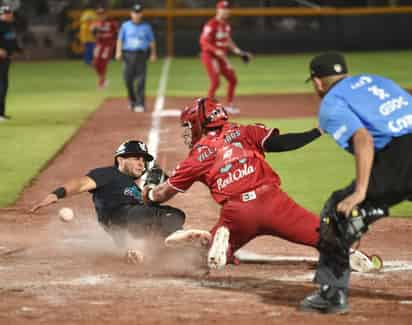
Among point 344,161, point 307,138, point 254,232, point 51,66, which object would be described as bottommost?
point 51,66

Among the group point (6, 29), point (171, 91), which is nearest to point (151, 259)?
point (6, 29)

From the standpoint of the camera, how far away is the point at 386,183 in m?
6.54

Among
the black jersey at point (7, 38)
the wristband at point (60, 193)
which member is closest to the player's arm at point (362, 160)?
the wristband at point (60, 193)

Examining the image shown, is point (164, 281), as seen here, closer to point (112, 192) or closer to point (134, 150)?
point (112, 192)

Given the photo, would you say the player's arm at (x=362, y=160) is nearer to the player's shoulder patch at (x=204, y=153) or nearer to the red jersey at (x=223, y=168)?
the red jersey at (x=223, y=168)

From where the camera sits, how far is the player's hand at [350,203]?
620cm

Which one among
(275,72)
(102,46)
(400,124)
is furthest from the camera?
(275,72)

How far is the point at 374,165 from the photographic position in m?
6.59

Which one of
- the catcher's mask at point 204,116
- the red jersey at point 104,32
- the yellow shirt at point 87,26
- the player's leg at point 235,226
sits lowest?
the yellow shirt at point 87,26

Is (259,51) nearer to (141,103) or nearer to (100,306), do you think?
(141,103)

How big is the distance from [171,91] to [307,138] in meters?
17.6

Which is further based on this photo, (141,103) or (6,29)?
(141,103)

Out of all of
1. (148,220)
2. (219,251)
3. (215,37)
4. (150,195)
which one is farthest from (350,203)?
(215,37)

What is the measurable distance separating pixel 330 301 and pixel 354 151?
1092 mm
